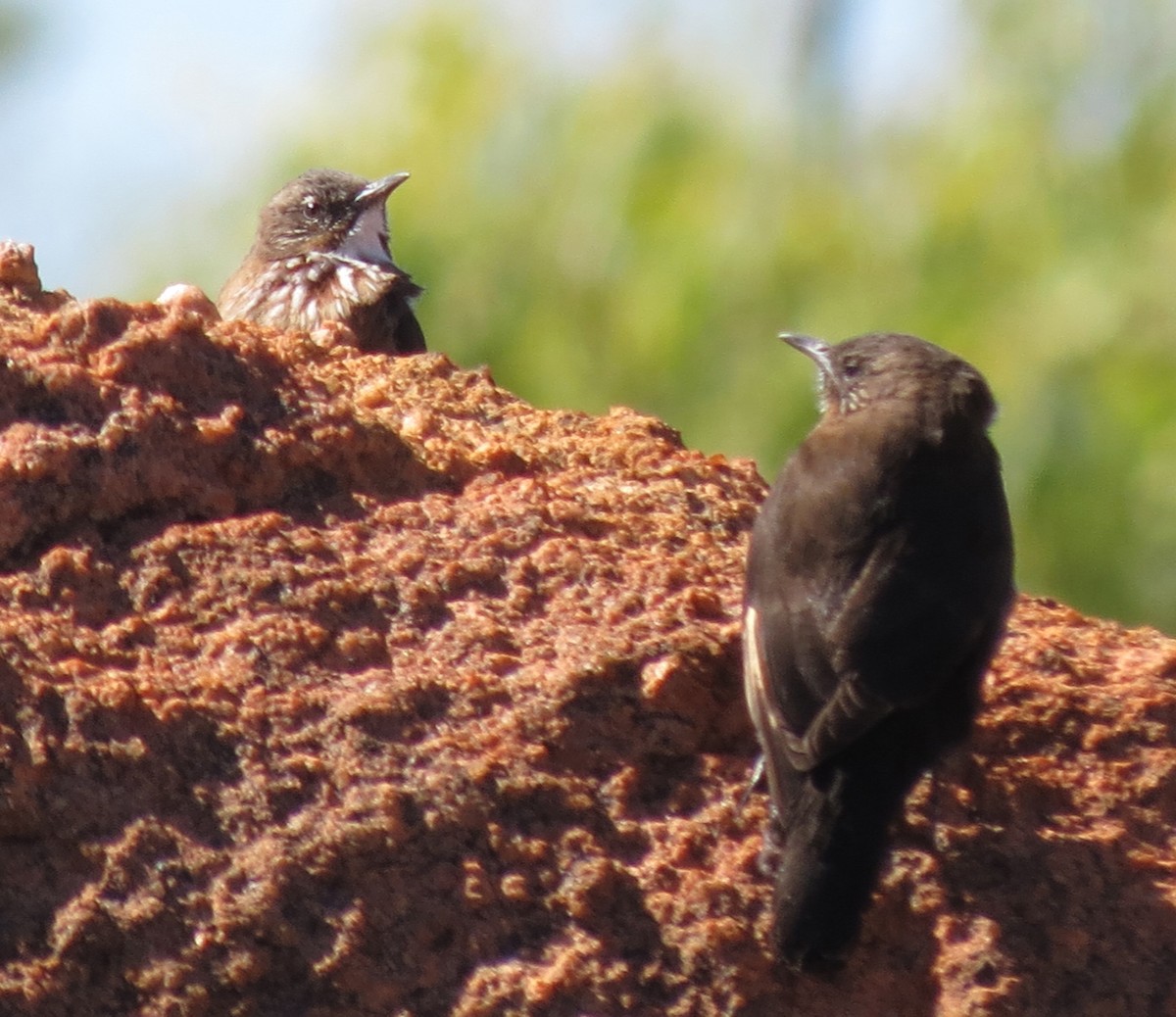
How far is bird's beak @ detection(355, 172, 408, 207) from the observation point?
26.1ft

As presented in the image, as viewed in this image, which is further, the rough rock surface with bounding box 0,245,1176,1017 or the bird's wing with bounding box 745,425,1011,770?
the bird's wing with bounding box 745,425,1011,770

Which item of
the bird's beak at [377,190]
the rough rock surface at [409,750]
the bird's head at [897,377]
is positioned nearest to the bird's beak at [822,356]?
the bird's head at [897,377]

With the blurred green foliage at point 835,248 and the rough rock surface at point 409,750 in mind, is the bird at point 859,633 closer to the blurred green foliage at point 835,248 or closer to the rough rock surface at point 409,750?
the rough rock surface at point 409,750

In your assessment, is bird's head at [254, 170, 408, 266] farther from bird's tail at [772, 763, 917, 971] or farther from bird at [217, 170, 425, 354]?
bird's tail at [772, 763, 917, 971]

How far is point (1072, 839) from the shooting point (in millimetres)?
4004

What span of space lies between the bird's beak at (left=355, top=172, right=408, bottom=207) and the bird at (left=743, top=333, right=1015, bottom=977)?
3542mm

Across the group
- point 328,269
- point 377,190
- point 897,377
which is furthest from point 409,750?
point 377,190

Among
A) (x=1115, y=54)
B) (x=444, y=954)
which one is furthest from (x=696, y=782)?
(x=1115, y=54)

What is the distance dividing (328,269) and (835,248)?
372cm

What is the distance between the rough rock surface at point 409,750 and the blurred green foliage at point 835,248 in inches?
191

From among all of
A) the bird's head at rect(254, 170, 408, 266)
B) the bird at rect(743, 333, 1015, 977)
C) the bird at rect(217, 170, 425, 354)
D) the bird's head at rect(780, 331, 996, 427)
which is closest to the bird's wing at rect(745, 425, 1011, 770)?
the bird at rect(743, 333, 1015, 977)

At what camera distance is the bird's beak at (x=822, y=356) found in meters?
5.32

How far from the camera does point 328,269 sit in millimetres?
7363

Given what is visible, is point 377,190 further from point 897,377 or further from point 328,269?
point 897,377
